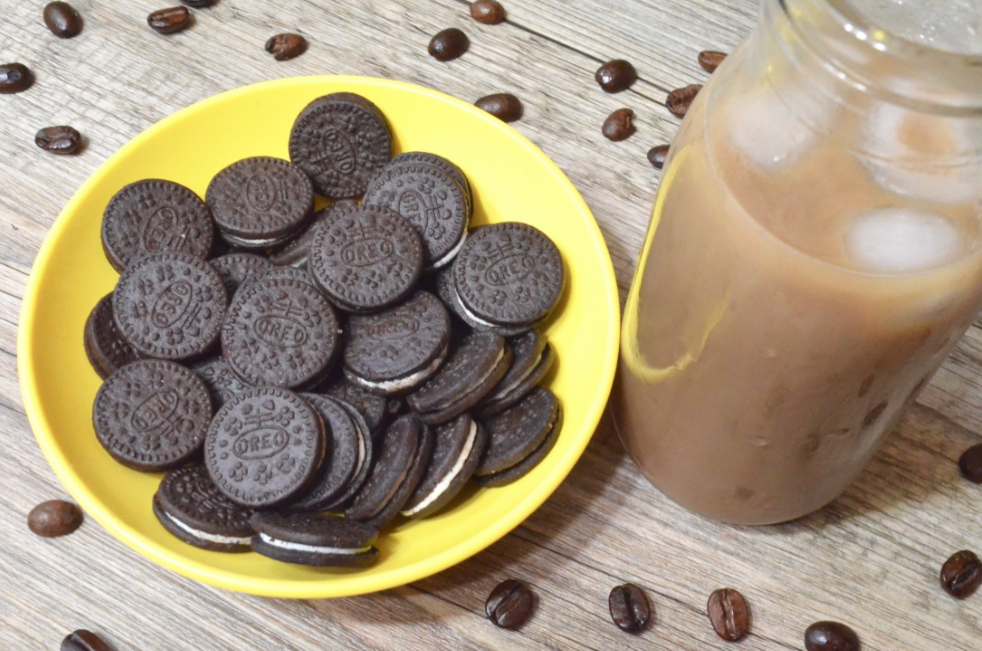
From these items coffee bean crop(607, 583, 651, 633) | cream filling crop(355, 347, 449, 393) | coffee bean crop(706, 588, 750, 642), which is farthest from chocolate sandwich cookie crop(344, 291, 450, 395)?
coffee bean crop(706, 588, 750, 642)

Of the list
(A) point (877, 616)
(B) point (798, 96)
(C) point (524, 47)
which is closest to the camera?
(B) point (798, 96)

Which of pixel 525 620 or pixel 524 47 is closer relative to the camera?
pixel 525 620

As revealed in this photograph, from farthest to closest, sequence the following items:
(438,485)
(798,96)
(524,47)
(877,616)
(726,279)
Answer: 1. (524,47)
2. (877,616)
3. (438,485)
4. (726,279)
5. (798,96)

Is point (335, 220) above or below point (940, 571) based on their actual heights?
above

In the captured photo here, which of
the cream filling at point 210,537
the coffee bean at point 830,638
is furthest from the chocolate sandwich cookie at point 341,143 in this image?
the coffee bean at point 830,638

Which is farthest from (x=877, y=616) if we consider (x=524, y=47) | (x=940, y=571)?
(x=524, y=47)

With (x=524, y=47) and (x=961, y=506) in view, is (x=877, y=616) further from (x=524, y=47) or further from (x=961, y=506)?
(x=524, y=47)

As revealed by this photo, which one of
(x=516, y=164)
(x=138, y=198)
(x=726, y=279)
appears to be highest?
(x=726, y=279)
